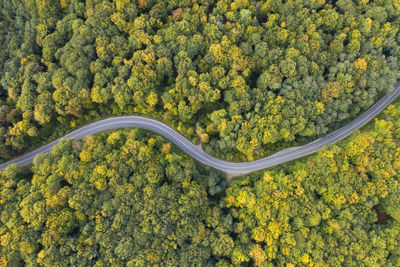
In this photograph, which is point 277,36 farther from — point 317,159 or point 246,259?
point 246,259

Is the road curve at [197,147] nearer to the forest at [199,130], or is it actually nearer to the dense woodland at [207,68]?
the forest at [199,130]

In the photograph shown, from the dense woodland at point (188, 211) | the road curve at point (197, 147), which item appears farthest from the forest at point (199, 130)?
the road curve at point (197, 147)

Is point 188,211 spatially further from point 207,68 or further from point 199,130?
point 207,68

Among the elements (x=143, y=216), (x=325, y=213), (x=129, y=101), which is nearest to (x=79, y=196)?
(x=143, y=216)

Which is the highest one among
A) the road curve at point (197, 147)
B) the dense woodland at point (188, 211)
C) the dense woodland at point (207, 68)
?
the dense woodland at point (207, 68)

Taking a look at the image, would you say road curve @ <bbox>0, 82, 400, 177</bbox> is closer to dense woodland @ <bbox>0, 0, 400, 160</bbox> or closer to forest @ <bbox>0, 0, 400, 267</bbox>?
forest @ <bbox>0, 0, 400, 267</bbox>

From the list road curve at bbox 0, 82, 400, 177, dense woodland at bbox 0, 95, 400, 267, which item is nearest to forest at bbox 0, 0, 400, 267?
dense woodland at bbox 0, 95, 400, 267

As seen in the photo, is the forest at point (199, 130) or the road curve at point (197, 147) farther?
the road curve at point (197, 147)
